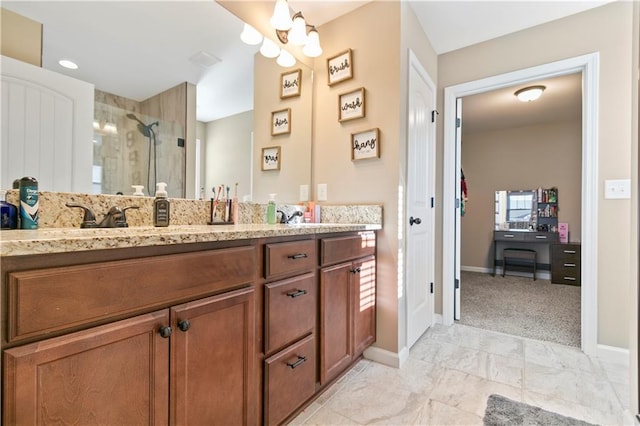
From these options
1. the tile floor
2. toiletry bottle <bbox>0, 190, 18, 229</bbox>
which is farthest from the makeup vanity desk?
toiletry bottle <bbox>0, 190, 18, 229</bbox>

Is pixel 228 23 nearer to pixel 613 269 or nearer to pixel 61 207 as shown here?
pixel 61 207

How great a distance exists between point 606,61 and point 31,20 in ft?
10.5

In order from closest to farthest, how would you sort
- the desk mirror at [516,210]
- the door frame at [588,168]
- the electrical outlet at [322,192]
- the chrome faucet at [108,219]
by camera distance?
the chrome faucet at [108,219], the door frame at [588,168], the electrical outlet at [322,192], the desk mirror at [516,210]

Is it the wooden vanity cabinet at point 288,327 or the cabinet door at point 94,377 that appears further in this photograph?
the wooden vanity cabinet at point 288,327

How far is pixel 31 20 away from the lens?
3.39 ft

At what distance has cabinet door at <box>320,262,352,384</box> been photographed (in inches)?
56.6

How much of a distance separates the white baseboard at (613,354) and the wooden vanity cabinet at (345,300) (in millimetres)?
1571

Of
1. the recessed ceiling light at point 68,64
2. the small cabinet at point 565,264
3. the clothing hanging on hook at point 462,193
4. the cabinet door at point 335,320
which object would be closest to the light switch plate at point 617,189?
the clothing hanging on hook at point 462,193

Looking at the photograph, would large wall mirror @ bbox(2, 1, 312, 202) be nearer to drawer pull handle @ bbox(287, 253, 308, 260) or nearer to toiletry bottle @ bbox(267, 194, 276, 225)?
toiletry bottle @ bbox(267, 194, 276, 225)

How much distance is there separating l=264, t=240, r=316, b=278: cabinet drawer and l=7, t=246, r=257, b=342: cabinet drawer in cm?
18

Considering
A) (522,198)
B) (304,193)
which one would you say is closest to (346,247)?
(304,193)

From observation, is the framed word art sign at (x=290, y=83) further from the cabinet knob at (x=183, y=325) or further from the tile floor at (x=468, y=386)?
the tile floor at (x=468, y=386)

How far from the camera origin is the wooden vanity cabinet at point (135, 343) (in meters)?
0.60

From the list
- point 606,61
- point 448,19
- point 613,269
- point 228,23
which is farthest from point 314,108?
point 613,269
